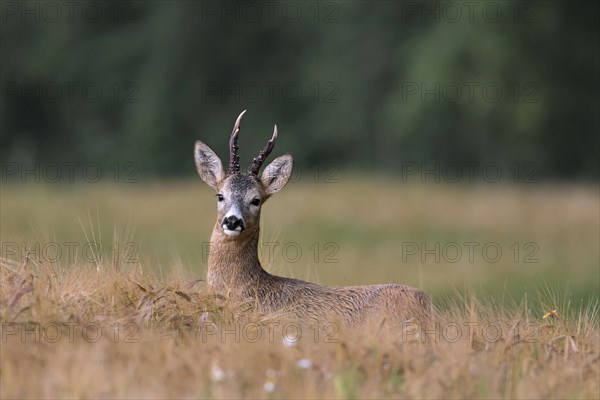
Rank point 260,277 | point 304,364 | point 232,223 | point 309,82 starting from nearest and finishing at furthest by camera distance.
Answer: point 304,364 < point 232,223 < point 260,277 < point 309,82

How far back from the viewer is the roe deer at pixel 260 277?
7828 millimetres

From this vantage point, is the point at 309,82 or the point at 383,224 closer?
the point at 383,224

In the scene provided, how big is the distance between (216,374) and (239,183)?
3.00 m

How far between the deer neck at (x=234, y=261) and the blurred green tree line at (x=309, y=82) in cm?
2247

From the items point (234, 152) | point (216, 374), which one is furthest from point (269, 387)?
point (234, 152)

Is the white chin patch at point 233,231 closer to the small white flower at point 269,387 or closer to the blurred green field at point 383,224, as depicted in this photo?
the small white flower at point 269,387

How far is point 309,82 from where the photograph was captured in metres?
38.5

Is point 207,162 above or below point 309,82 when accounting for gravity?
below

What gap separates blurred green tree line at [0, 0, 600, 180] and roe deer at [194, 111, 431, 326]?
2210cm

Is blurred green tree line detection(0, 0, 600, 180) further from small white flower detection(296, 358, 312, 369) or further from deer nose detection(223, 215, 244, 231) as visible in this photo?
small white flower detection(296, 358, 312, 369)

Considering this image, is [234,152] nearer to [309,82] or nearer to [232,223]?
[232,223]

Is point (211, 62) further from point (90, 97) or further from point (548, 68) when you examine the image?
point (548, 68)

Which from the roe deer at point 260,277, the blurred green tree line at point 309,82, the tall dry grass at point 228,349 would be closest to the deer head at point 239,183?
the roe deer at point 260,277

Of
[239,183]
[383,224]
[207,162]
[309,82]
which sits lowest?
[383,224]
